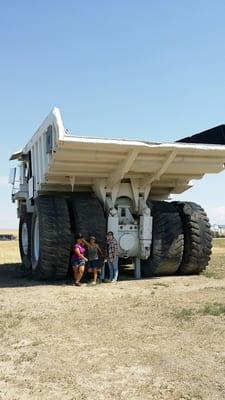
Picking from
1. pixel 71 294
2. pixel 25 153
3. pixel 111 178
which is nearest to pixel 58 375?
pixel 71 294

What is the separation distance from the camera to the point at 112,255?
12328 mm

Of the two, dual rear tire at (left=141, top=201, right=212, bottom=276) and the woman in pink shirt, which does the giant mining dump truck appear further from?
the woman in pink shirt

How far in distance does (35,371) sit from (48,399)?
811 millimetres

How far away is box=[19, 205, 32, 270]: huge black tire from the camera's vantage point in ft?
49.0

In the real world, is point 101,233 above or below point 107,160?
below

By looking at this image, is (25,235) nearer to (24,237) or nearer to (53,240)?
(24,237)

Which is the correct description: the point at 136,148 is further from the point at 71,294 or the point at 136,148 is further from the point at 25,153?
the point at 25,153

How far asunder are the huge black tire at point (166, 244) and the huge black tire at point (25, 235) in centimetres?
374

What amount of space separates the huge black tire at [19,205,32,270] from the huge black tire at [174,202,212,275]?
4277 mm

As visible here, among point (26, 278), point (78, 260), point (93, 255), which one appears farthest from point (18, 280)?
point (93, 255)

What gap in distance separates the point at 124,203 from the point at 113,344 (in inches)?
282

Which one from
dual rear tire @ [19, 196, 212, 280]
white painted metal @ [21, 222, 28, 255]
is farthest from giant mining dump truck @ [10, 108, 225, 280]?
white painted metal @ [21, 222, 28, 255]

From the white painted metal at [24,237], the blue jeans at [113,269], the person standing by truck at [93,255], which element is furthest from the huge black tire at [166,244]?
the white painted metal at [24,237]

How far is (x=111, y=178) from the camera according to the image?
12516 mm
